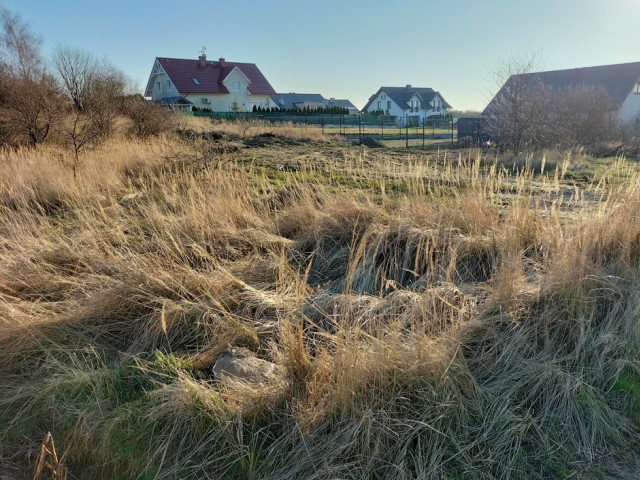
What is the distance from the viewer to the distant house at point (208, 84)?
45.9 meters

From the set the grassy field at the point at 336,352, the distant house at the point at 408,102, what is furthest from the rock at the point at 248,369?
the distant house at the point at 408,102

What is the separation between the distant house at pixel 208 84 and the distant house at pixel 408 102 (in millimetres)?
22303

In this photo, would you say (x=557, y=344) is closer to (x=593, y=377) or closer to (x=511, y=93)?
(x=593, y=377)

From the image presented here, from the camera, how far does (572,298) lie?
10.1ft

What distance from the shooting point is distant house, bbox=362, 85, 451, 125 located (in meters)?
68.2

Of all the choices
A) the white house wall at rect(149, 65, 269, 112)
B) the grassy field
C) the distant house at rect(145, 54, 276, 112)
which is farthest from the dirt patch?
the white house wall at rect(149, 65, 269, 112)

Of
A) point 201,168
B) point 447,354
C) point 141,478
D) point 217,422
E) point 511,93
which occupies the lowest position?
point 141,478

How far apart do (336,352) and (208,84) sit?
4986 cm

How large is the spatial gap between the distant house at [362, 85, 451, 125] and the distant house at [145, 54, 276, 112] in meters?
22.3

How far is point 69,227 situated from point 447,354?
5.18 metres

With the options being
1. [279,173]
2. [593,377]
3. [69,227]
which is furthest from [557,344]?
[279,173]

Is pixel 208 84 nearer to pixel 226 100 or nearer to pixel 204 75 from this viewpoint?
pixel 204 75

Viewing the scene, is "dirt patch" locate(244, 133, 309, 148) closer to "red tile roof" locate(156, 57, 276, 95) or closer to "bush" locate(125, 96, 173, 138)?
"bush" locate(125, 96, 173, 138)

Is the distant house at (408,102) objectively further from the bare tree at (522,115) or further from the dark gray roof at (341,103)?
the bare tree at (522,115)
